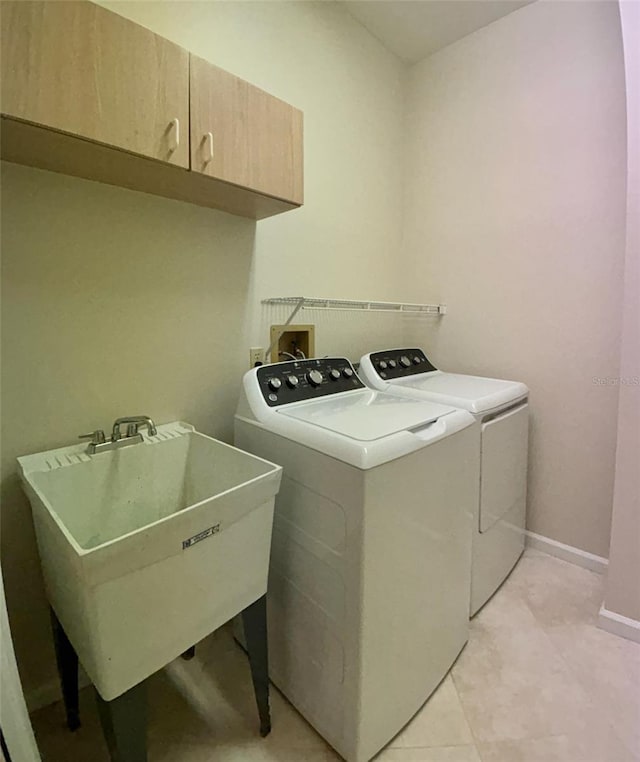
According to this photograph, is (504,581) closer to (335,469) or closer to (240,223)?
(335,469)

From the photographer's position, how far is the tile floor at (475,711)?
46.2 inches

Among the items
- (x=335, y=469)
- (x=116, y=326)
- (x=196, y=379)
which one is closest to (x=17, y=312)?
(x=116, y=326)

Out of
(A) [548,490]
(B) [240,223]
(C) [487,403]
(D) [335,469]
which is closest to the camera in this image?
(D) [335,469]

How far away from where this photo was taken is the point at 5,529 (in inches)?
48.6

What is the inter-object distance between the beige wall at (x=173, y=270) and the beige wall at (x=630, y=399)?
1.22 meters

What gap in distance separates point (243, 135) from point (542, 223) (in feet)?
5.20

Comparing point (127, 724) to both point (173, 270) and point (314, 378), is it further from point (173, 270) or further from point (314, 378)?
point (173, 270)

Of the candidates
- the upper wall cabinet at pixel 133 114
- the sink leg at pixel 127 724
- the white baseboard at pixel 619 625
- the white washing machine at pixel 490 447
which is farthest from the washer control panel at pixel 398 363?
the sink leg at pixel 127 724

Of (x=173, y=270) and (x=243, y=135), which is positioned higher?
(x=243, y=135)

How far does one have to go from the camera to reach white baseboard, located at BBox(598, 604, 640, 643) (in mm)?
1575

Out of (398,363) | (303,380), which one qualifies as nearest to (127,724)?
(303,380)

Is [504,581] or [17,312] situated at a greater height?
[17,312]

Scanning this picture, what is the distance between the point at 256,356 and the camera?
5.91 feet

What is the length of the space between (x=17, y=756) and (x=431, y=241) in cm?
269
